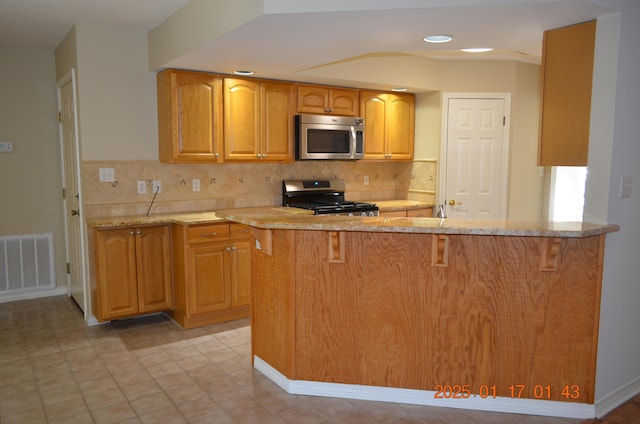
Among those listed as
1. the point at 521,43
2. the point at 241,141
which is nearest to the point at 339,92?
the point at 241,141

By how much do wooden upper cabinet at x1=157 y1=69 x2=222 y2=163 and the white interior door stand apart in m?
0.73

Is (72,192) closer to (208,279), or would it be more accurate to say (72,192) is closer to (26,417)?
(208,279)

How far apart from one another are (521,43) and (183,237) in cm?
283

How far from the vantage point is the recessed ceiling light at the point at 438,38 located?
116 inches

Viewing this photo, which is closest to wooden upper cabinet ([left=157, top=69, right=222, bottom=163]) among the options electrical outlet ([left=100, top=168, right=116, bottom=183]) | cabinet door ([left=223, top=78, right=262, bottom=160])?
cabinet door ([left=223, top=78, right=262, bottom=160])

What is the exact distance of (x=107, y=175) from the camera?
4.12 m

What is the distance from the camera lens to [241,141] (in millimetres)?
4453

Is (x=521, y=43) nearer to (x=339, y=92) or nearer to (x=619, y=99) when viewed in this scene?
(x=619, y=99)

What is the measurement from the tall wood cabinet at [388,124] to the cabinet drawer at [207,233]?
1922mm

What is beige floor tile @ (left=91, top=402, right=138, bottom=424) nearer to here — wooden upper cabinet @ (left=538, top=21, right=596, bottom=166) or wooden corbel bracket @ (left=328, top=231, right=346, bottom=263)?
wooden corbel bracket @ (left=328, top=231, right=346, bottom=263)

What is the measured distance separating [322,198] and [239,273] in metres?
1.43

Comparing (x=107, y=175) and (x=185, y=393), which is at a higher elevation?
(x=107, y=175)

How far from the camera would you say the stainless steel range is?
4.71 metres

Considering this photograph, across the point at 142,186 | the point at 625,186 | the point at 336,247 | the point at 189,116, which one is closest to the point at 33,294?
the point at 142,186
